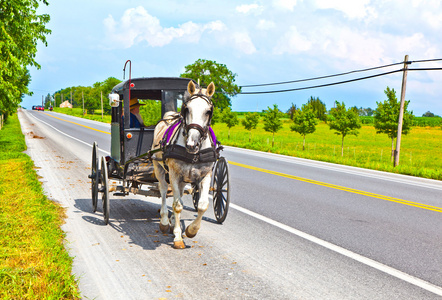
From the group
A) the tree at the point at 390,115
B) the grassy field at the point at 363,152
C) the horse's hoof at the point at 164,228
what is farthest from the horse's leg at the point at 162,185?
the tree at the point at 390,115

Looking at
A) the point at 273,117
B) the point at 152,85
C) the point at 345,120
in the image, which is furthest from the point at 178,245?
the point at 273,117

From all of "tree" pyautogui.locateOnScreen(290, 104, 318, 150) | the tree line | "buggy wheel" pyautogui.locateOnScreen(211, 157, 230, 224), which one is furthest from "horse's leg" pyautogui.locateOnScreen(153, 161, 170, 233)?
"tree" pyautogui.locateOnScreen(290, 104, 318, 150)

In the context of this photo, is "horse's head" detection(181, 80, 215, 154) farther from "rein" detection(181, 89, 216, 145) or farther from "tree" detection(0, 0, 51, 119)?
"tree" detection(0, 0, 51, 119)

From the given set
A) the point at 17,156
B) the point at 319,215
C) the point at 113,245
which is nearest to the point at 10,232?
the point at 113,245

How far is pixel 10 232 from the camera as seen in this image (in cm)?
557

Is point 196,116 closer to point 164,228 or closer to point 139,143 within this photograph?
point 164,228

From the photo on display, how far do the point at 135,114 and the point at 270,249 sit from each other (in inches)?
149

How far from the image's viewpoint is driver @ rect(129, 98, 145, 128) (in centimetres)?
728

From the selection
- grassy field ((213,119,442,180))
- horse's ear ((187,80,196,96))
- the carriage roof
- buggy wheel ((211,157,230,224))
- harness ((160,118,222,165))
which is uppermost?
the carriage roof

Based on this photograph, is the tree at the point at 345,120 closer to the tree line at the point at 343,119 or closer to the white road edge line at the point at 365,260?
the tree line at the point at 343,119

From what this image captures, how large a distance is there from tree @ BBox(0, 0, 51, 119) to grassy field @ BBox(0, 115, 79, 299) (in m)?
6.81

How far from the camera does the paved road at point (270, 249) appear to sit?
412 centimetres

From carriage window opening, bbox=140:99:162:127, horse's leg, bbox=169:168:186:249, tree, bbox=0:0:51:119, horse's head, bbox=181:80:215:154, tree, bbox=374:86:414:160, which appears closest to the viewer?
horse's head, bbox=181:80:215:154

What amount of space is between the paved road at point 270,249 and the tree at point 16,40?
22.3ft
